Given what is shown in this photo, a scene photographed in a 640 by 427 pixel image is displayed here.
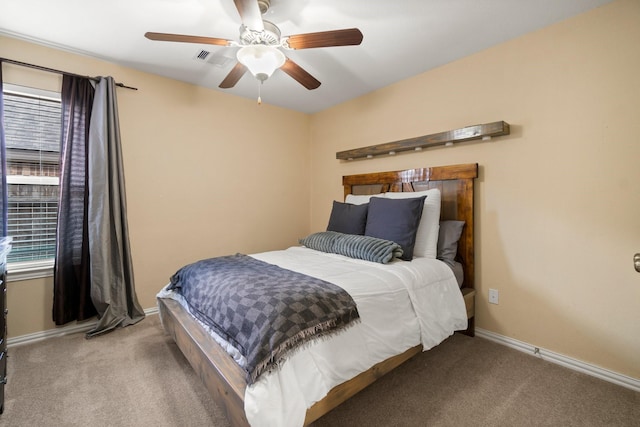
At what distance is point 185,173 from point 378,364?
2598 millimetres

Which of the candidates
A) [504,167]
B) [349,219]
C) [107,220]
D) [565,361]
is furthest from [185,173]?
[565,361]

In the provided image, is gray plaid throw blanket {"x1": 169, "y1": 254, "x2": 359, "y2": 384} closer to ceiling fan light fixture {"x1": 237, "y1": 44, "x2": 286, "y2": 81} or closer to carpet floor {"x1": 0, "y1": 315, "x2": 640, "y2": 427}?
carpet floor {"x1": 0, "y1": 315, "x2": 640, "y2": 427}

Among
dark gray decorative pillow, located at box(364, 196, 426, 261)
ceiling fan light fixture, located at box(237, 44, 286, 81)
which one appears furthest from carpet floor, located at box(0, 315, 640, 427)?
ceiling fan light fixture, located at box(237, 44, 286, 81)

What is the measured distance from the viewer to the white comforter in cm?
110

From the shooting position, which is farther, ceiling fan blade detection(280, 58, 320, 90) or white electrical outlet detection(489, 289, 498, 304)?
white electrical outlet detection(489, 289, 498, 304)

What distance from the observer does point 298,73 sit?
6.72 ft

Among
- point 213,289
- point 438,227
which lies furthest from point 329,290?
point 438,227

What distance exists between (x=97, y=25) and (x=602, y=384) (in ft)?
13.6

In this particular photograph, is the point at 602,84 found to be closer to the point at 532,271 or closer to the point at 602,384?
the point at 532,271

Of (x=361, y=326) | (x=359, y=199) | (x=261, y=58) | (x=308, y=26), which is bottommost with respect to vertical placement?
(x=361, y=326)

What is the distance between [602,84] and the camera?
1819 mm

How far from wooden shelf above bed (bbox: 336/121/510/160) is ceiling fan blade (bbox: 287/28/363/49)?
48.9 inches

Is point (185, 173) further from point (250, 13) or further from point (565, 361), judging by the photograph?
point (565, 361)

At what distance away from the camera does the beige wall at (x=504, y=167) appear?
1785 millimetres
